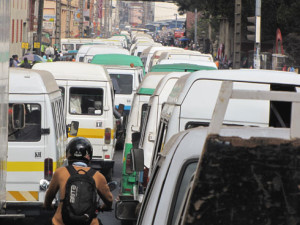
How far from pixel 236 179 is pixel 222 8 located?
4270cm

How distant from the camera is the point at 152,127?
1002 cm

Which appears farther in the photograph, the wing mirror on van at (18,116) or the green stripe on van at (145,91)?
the green stripe on van at (145,91)

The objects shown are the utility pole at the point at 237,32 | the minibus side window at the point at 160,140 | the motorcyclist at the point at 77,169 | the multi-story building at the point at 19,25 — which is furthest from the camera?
the multi-story building at the point at 19,25

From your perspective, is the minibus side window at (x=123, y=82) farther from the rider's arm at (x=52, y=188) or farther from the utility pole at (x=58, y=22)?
the utility pole at (x=58, y=22)

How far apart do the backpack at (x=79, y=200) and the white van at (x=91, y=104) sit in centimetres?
933

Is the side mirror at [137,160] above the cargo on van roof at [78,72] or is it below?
below

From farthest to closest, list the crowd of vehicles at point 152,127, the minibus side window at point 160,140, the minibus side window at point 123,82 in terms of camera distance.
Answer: the minibus side window at point 123,82 → the minibus side window at point 160,140 → the crowd of vehicles at point 152,127

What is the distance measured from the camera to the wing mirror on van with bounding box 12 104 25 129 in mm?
9977

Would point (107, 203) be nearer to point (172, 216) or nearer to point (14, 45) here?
point (172, 216)

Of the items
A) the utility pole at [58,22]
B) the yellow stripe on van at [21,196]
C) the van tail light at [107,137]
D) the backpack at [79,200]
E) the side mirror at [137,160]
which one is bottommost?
the yellow stripe on van at [21,196]

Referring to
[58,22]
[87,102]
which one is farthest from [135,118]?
[58,22]

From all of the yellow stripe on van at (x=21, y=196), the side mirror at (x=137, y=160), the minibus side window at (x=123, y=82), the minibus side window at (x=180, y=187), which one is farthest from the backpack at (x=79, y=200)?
the minibus side window at (x=123, y=82)

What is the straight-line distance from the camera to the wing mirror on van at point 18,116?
9977 millimetres

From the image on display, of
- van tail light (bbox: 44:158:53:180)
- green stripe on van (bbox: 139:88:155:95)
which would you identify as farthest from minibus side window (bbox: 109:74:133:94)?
van tail light (bbox: 44:158:53:180)
